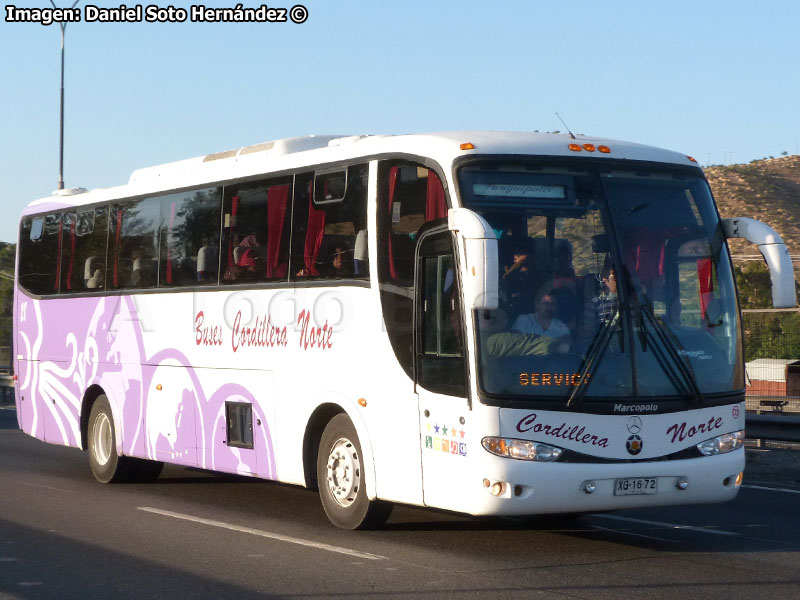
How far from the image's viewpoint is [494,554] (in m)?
9.54

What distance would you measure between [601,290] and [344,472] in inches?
111

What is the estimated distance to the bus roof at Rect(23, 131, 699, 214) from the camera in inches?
391

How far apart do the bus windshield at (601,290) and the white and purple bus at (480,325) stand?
0.01m

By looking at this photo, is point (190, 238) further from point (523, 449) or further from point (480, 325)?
point (523, 449)

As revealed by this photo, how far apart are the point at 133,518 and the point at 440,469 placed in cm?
339

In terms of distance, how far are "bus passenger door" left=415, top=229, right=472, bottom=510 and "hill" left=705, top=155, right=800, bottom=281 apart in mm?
69476

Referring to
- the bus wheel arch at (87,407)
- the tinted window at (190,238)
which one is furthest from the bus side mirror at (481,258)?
the bus wheel arch at (87,407)

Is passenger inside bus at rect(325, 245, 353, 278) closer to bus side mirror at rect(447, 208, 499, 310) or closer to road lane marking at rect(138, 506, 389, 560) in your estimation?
bus side mirror at rect(447, 208, 499, 310)

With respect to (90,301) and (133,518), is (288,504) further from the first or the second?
(90,301)

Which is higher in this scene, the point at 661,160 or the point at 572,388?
the point at 661,160

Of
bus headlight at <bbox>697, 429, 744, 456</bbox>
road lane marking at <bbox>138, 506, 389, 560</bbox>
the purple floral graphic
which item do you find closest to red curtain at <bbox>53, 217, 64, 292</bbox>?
the purple floral graphic

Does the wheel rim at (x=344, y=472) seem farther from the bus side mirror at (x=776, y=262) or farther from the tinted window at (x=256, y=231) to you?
the bus side mirror at (x=776, y=262)

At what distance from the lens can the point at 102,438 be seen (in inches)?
607

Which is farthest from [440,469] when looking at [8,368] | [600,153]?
[8,368]
